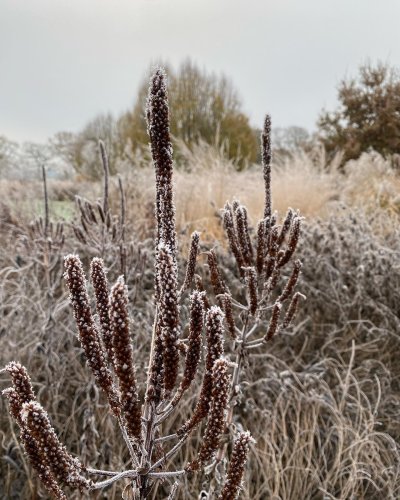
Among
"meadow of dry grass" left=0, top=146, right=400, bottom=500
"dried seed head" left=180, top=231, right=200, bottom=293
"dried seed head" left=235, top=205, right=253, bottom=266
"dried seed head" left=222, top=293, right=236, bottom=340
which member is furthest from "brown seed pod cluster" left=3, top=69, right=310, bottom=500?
"meadow of dry grass" left=0, top=146, right=400, bottom=500

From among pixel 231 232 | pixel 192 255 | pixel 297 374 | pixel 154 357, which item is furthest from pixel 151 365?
pixel 297 374

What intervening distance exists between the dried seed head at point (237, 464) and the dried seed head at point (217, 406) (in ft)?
0.10

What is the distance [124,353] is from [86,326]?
0.08 m

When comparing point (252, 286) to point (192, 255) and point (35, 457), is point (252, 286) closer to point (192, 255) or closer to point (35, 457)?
point (192, 255)

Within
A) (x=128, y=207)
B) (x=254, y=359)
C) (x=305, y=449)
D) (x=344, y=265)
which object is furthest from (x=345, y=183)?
(x=305, y=449)

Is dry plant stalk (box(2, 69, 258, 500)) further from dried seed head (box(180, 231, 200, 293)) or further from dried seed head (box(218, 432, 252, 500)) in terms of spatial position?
dried seed head (box(180, 231, 200, 293))

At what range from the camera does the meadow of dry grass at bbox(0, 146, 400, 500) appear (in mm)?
2605

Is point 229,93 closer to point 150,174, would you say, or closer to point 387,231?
point 150,174

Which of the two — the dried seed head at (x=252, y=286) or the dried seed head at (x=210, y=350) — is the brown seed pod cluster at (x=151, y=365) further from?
the dried seed head at (x=252, y=286)

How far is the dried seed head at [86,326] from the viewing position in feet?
2.35

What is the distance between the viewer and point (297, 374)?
10.2ft

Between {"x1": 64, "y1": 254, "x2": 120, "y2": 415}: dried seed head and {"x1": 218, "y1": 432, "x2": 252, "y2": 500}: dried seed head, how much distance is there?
0.19 m

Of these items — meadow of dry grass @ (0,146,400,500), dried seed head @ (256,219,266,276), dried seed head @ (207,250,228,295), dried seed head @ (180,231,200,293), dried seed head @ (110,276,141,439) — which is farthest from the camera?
meadow of dry grass @ (0,146,400,500)

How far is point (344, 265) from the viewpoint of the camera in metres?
4.34
